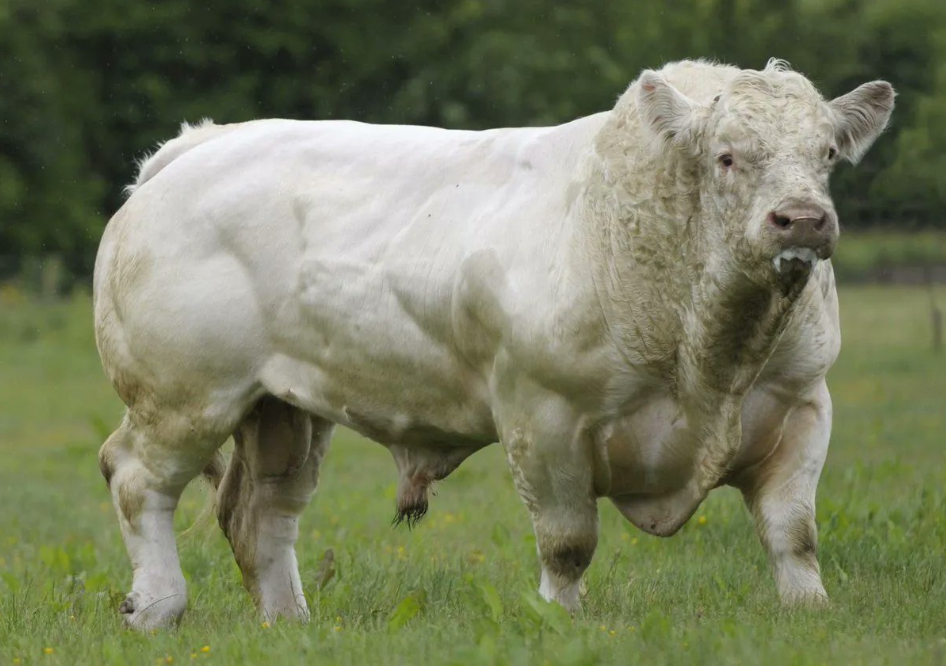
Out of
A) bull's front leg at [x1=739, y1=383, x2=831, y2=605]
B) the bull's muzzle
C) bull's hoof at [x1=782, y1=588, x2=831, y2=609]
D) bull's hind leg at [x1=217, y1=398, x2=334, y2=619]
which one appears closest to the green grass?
bull's hind leg at [x1=217, y1=398, x2=334, y2=619]

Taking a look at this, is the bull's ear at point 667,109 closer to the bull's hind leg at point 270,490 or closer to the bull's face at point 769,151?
the bull's face at point 769,151

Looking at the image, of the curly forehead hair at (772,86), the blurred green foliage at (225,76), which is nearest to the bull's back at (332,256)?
the curly forehead hair at (772,86)

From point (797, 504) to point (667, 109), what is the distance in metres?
1.47

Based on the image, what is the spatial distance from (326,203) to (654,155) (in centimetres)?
143

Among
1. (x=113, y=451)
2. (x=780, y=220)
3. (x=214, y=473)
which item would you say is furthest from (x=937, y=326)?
(x=780, y=220)

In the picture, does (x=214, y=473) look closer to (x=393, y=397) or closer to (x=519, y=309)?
(x=393, y=397)

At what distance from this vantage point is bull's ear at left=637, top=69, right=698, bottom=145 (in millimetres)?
5395

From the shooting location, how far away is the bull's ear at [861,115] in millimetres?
5371

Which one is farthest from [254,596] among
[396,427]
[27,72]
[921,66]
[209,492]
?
[27,72]

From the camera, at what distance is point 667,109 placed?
5.41 meters

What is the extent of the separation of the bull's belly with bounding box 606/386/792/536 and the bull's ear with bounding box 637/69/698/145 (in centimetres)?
90

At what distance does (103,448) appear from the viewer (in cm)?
699

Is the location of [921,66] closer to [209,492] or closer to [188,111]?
[209,492]

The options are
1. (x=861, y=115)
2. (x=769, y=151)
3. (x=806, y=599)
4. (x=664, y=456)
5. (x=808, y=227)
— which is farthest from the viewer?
(x=806, y=599)
